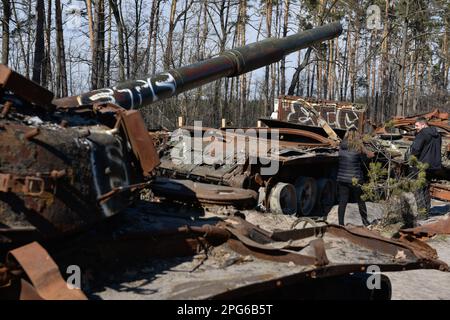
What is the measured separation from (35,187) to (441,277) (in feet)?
17.3

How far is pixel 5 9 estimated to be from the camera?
1538 cm

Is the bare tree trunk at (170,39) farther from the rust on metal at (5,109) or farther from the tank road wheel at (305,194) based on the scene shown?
the rust on metal at (5,109)

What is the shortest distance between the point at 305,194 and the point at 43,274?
836cm

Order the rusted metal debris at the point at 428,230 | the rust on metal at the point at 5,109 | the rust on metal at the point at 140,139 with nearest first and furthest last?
the rust on metal at the point at 5,109, the rust on metal at the point at 140,139, the rusted metal debris at the point at 428,230

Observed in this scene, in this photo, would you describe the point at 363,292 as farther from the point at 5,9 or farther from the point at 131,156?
the point at 5,9

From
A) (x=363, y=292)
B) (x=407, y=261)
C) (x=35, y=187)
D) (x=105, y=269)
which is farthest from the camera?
(x=363, y=292)

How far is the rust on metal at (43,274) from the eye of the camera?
263 cm

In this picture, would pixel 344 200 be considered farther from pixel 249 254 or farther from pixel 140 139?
pixel 140 139

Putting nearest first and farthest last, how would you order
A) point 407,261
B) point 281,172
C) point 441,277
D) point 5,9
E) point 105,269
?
1. point 105,269
2. point 407,261
3. point 441,277
4. point 281,172
5. point 5,9

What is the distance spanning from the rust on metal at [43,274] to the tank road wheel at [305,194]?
784cm

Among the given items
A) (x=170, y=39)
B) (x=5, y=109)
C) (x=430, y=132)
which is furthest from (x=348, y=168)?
(x=170, y=39)

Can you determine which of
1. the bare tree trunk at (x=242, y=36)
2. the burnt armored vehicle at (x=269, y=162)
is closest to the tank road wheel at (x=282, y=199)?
the burnt armored vehicle at (x=269, y=162)


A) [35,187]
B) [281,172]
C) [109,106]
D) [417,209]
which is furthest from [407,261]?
[417,209]

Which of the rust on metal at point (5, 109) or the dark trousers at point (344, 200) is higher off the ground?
the rust on metal at point (5, 109)
